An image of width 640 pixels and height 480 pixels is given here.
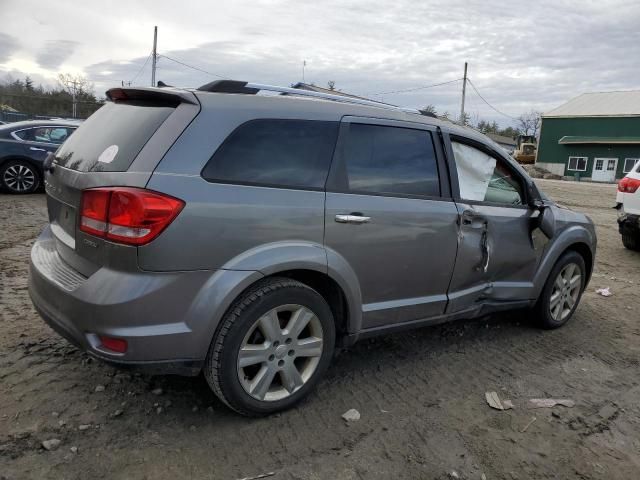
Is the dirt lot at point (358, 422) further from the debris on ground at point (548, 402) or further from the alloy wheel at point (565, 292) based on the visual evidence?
the alloy wheel at point (565, 292)

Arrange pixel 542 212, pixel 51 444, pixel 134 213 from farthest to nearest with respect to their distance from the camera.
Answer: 1. pixel 542 212
2. pixel 51 444
3. pixel 134 213

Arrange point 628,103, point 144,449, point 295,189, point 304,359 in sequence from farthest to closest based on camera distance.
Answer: point 628,103 < point 304,359 < point 295,189 < point 144,449

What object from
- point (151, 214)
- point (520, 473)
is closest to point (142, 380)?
point (151, 214)

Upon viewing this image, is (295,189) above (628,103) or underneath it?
underneath

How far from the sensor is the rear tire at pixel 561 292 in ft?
15.2

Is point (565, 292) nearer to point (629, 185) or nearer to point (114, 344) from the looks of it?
point (114, 344)

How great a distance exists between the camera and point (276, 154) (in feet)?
9.52

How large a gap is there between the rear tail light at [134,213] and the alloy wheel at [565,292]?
11.7 feet

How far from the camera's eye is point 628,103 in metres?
45.2

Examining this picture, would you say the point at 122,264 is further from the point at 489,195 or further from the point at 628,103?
the point at 628,103

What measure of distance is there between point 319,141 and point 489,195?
1.63m

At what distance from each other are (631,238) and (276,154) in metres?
7.79

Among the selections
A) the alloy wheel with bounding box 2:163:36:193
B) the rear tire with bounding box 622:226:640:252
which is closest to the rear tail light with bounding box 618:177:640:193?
the rear tire with bounding box 622:226:640:252

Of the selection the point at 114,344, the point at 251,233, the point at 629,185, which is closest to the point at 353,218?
the point at 251,233
